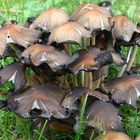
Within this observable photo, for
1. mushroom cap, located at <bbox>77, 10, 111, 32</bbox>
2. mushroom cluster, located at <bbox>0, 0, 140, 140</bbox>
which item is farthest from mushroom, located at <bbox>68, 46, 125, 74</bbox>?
mushroom cap, located at <bbox>77, 10, 111, 32</bbox>

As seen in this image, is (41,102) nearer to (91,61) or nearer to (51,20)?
(91,61)

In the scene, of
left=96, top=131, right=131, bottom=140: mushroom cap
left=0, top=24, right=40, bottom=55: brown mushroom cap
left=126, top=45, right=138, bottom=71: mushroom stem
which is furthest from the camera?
left=126, top=45, right=138, bottom=71: mushroom stem

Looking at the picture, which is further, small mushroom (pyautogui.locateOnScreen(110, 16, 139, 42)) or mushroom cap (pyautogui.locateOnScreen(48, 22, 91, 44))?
small mushroom (pyautogui.locateOnScreen(110, 16, 139, 42))

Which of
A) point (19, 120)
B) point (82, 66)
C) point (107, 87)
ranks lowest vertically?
point (19, 120)

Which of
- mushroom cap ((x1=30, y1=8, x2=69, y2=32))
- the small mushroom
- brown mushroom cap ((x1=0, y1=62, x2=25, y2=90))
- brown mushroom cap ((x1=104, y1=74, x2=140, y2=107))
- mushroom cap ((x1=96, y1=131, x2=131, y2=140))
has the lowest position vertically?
mushroom cap ((x1=96, y1=131, x2=131, y2=140))

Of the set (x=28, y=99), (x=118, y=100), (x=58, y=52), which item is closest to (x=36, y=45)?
(x=58, y=52)

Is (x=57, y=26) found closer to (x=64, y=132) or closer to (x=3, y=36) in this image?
(x=3, y=36)

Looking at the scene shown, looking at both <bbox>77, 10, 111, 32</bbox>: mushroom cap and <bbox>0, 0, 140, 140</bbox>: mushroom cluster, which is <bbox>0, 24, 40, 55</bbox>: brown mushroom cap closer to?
<bbox>0, 0, 140, 140</bbox>: mushroom cluster

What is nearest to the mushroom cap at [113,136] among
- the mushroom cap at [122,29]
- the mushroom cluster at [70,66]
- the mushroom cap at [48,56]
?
the mushroom cluster at [70,66]
